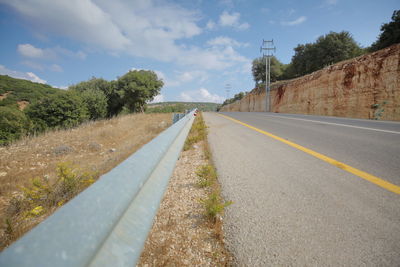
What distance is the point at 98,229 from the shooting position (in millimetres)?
573

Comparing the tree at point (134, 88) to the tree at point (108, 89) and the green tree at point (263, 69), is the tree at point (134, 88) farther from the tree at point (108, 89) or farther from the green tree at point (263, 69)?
the green tree at point (263, 69)

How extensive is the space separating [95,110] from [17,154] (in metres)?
26.4

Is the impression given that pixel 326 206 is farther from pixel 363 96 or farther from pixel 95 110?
pixel 95 110

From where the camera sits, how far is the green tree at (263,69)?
53500 mm

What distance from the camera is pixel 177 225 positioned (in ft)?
5.39

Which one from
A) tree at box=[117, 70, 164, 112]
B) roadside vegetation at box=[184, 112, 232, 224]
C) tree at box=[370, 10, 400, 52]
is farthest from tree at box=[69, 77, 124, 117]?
tree at box=[370, 10, 400, 52]

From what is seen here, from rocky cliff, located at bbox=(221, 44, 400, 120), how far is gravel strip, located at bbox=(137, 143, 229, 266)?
53.9ft

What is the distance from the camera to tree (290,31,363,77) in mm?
31531

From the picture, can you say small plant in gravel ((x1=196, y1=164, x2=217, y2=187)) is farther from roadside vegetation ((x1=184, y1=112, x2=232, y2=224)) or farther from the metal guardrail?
the metal guardrail

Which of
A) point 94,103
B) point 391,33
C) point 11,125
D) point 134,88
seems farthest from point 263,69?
point 11,125

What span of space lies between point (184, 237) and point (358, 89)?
19476mm

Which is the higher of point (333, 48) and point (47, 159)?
point (333, 48)

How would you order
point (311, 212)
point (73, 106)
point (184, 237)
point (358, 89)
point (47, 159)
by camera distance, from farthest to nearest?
point (73, 106)
point (358, 89)
point (47, 159)
point (311, 212)
point (184, 237)

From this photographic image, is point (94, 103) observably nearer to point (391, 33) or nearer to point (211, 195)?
point (211, 195)
